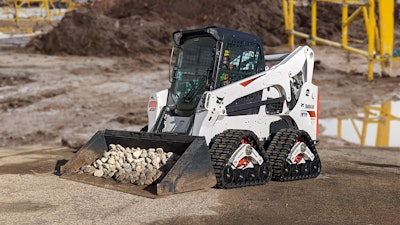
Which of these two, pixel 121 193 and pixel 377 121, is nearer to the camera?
pixel 121 193

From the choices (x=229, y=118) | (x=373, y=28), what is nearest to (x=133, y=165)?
(x=229, y=118)

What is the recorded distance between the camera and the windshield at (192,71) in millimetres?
6918

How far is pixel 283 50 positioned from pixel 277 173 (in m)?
20.0

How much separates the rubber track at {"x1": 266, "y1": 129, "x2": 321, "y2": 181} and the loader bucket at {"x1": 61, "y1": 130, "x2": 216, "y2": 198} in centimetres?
110

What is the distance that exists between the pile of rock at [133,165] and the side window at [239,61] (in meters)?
1.12

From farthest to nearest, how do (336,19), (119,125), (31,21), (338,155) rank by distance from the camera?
1. (31,21)
2. (336,19)
3. (119,125)
4. (338,155)

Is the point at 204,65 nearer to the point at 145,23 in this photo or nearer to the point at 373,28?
the point at 373,28

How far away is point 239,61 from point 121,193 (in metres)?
2.17

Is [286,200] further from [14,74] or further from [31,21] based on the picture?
[31,21]

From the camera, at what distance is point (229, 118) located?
21.9 feet

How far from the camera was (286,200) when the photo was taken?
598 centimetres

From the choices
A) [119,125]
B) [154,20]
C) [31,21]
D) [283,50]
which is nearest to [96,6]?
[31,21]

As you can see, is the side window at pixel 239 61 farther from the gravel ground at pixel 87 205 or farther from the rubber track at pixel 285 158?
the gravel ground at pixel 87 205

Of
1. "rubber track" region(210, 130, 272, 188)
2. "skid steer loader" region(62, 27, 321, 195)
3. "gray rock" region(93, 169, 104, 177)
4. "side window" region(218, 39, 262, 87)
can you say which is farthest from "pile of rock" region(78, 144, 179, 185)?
"side window" region(218, 39, 262, 87)
